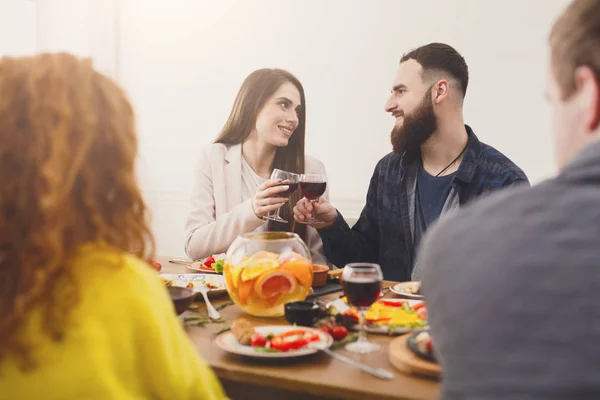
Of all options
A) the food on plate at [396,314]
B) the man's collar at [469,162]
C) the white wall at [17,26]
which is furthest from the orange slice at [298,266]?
the white wall at [17,26]

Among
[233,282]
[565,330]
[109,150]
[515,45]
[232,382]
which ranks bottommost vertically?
[232,382]

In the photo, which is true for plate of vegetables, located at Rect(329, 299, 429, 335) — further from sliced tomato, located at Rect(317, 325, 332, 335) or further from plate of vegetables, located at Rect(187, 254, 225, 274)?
plate of vegetables, located at Rect(187, 254, 225, 274)

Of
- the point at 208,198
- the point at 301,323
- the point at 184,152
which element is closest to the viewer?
the point at 301,323

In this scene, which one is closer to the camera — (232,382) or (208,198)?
(232,382)

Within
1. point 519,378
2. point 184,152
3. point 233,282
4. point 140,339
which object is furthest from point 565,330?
point 184,152

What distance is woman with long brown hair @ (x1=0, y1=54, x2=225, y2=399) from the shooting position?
758mm

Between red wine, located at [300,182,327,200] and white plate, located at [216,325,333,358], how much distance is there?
849mm

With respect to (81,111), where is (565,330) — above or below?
below

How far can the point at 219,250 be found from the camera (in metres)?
2.46


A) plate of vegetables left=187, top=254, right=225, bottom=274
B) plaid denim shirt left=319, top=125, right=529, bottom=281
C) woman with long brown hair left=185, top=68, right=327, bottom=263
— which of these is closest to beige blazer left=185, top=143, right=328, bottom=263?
woman with long brown hair left=185, top=68, right=327, bottom=263

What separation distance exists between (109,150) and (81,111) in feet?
0.23

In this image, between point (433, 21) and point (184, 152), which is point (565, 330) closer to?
point (433, 21)

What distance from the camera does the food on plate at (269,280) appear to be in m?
1.41

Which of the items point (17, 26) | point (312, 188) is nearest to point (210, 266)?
point (312, 188)
